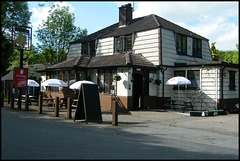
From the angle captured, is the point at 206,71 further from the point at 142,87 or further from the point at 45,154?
the point at 45,154

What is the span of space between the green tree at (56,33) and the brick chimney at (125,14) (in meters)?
10.2

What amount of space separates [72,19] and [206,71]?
76.2 feet

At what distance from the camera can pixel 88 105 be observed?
11555 millimetres

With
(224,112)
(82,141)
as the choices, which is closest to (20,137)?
(82,141)

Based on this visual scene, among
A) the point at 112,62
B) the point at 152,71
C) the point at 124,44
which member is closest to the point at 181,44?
the point at 152,71

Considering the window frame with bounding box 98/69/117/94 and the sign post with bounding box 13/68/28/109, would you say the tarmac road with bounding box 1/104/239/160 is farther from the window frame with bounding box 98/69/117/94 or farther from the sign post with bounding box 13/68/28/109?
the window frame with bounding box 98/69/117/94

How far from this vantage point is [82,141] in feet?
23.7

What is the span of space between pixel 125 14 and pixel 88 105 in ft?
46.8

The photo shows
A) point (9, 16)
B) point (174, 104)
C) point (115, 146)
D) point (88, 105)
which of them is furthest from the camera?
point (174, 104)

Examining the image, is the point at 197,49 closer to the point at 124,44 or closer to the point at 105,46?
the point at 124,44

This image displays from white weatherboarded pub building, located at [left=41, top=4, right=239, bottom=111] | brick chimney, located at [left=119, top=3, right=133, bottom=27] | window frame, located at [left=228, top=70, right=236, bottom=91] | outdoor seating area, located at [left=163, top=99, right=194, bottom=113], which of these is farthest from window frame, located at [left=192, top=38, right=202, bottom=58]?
brick chimney, located at [left=119, top=3, right=133, bottom=27]

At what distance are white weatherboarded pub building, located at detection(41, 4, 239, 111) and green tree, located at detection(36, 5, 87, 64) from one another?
9096mm

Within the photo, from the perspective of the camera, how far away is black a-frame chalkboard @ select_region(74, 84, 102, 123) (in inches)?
452

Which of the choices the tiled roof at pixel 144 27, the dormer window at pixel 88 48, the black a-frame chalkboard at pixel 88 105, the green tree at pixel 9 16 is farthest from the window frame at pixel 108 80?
the green tree at pixel 9 16
